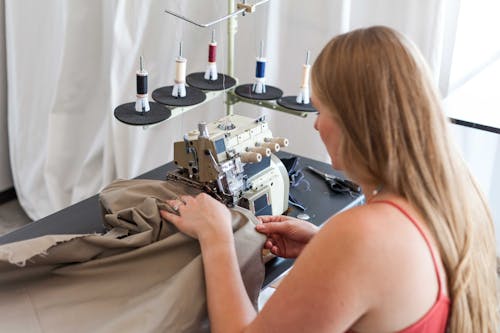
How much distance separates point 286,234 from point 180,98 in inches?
24.2

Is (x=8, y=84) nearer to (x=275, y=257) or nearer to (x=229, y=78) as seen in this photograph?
(x=229, y=78)

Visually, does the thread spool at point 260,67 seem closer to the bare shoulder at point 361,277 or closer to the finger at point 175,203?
the finger at point 175,203

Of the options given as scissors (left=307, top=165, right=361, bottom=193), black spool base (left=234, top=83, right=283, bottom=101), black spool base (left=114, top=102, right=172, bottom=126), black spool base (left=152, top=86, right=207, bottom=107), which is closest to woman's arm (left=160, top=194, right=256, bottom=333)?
black spool base (left=114, top=102, right=172, bottom=126)

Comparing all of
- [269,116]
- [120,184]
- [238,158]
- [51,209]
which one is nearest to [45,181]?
[51,209]

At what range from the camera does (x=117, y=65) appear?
287 cm

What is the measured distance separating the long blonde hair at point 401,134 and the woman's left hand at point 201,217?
0.36m

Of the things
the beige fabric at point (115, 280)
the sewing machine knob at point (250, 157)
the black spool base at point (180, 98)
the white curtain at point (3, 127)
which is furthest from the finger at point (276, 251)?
the white curtain at point (3, 127)

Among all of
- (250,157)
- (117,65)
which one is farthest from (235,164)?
(117,65)

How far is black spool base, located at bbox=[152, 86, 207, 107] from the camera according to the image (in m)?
1.85

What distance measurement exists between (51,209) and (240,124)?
1990 millimetres

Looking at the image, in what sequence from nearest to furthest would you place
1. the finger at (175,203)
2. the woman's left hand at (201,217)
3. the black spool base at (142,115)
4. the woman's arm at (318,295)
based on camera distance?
1. the woman's arm at (318,295)
2. the woman's left hand at (201,217)
3. the finger at (175,203)
4. the black spool base at (142,115)

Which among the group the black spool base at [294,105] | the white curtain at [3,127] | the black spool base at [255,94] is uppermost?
the black spool base at [255,94]

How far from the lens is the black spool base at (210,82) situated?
2.03m

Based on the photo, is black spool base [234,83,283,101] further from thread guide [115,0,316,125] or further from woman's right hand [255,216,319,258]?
woman's right hand [255,216,319,258]
